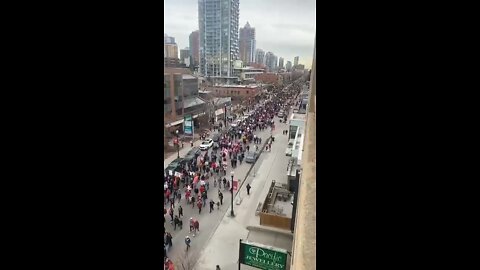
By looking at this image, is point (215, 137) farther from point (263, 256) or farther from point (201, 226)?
point (263, 256)

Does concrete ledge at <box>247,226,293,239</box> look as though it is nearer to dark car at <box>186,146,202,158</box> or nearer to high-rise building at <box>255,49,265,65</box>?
dark car at <box>186,146,202,158</box>

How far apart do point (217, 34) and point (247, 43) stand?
40.3 ft

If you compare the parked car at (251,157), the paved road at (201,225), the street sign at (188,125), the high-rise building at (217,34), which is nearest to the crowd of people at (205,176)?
the paved road at (201,225)

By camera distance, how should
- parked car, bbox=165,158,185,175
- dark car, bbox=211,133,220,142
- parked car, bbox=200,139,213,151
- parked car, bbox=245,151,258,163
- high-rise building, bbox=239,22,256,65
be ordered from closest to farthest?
1. parked car, bbox=165,158,185,175
2. parked car, bbox=245,151,258,163
3. parked car, bbox=200,139,213,151
4. dark car, bbox=211,133,220,142
5. high-rise building, bbox=239,22,256,65

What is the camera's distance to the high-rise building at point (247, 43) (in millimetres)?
36737

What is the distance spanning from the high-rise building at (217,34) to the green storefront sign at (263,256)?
21.6 meters

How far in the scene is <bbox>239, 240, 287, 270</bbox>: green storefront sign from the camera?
13.4 ft

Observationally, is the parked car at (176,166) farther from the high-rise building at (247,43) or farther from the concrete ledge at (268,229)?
the high-rise building at (247,43)

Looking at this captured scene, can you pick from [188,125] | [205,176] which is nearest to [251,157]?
[188,125]

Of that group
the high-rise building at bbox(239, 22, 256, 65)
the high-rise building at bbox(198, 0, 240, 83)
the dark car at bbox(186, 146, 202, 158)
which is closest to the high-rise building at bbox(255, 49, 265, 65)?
the high-rise building at bbox(239, 22, 256, 65)

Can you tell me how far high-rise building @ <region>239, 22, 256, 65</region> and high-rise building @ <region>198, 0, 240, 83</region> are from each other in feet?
27.7
